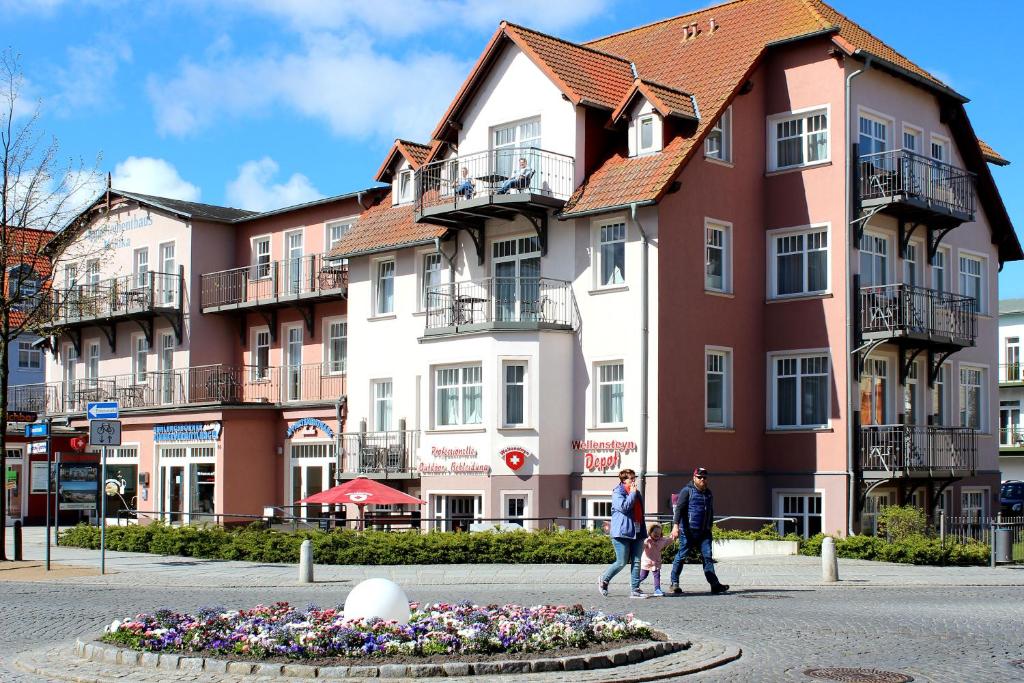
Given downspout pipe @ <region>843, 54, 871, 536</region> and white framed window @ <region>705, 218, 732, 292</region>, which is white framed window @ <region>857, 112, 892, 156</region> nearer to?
downspout pipe @ <region>843, 54, 871, 536</region>

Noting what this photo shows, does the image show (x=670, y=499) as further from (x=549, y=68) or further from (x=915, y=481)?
(x=549, y=68)

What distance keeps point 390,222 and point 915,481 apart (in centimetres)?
1513

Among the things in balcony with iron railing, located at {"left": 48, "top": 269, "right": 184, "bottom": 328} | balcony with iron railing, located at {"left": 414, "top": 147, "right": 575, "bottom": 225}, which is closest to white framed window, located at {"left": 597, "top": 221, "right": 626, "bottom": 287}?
balcony with iron railing, located at {"left": 414, "top": 147, "right": 575, "bottom": 225}

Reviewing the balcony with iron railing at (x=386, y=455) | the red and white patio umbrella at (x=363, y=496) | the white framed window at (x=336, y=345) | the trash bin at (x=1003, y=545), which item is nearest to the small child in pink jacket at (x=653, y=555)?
the trash bin at (x=1003, y=545)

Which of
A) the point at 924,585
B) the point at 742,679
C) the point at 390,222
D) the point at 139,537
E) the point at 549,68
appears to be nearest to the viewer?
the point at 742,679

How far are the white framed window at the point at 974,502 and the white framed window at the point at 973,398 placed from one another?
1.74 metres

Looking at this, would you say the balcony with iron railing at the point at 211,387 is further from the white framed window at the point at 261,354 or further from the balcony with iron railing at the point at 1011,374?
the balcony with iron railing at the point at 1011,374

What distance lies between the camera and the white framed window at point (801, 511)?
30938 mm

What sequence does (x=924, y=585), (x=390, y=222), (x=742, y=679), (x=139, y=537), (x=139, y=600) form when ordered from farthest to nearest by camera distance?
(x=390, y=222), (x=139, y=537), (x=924, y=585), (x=139, y=600), (x=742, y=679)

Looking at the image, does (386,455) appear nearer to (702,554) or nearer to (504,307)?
(504,307)

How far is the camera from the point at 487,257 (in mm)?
33000

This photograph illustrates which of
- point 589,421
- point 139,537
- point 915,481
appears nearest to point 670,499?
point 589,421

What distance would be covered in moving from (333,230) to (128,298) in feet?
29.7

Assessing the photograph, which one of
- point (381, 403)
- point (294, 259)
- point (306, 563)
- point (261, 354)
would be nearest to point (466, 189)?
point (381, 403)
